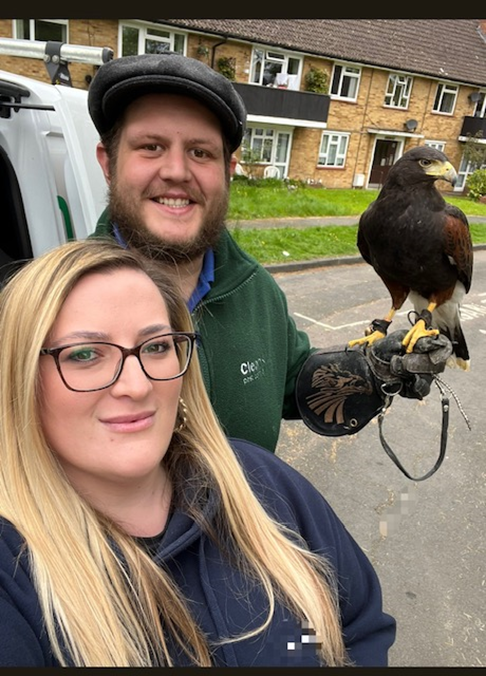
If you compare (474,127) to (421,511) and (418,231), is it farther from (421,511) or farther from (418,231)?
(418,231)

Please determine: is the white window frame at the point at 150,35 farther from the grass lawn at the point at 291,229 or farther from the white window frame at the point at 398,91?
the white window frame at the point at 398,91

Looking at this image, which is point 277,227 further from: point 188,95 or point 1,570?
point 1,570

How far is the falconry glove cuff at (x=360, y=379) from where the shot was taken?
2010 mm

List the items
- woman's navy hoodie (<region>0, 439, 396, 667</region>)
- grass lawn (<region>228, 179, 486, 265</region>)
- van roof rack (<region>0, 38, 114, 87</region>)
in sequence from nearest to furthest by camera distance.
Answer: woman's navy hoodie (<region>0, 439, 396, 667</region>), van roof rack (<region>0, 38, 114, 87</region>), grass lawn (<region>228, 179, 486, 265</region>)

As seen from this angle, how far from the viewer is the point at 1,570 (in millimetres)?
954

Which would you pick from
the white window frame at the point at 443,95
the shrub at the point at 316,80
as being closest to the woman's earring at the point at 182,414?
the shrub at the point at 316,80

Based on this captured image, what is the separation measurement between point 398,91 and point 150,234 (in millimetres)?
24505

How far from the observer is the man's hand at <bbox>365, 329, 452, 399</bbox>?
200 cm

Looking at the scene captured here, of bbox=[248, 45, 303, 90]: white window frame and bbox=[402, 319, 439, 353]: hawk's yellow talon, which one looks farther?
bbox=[248, 45, 303, 90]: white window frame

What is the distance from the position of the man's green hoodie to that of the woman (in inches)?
16.3

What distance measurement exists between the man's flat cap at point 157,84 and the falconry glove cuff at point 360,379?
3.37ft

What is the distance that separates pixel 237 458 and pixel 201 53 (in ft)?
58.3

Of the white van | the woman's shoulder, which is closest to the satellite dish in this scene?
the white van

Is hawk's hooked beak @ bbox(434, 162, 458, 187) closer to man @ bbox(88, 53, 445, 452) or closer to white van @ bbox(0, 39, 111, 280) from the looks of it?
man @ bbox(88, 53, 445, 452)
